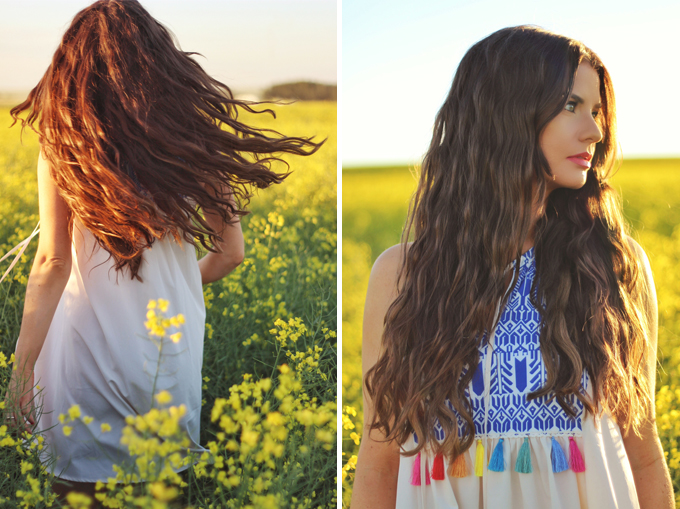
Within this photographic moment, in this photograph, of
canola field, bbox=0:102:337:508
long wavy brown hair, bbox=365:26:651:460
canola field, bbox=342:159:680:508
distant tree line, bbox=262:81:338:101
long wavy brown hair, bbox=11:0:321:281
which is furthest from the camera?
distant tree line, bbox=262:81:338:101

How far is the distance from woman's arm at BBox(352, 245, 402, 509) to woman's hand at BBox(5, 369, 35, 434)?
0.82m

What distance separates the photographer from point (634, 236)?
9.04 feet

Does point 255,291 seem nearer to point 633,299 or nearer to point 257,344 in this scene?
point 257,344

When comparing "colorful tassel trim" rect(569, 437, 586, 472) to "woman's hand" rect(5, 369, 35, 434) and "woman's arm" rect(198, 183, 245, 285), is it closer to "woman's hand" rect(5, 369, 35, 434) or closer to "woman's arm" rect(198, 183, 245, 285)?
"woman's arm" rect(198, 183, 245, 285)

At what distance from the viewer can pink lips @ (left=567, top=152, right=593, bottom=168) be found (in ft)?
3.72

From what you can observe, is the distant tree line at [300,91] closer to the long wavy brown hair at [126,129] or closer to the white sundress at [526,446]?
the long wavy brown hair at [126,129]

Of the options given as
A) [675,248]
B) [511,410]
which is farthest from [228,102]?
[675,248]

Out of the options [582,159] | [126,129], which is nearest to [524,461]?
[582,159]

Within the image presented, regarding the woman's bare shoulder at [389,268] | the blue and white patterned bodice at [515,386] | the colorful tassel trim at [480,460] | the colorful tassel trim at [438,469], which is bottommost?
the colorful tassel trim at [438,469]

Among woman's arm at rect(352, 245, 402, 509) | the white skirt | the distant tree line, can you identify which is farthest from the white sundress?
the distant tree line

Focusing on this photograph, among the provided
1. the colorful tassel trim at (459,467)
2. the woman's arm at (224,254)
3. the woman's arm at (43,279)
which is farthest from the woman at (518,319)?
the woman's arm at (43,279)

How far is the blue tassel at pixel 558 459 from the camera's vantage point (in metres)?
1.06

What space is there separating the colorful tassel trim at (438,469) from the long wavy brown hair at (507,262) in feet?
0.10

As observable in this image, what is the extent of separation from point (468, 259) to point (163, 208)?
2.50 feet
